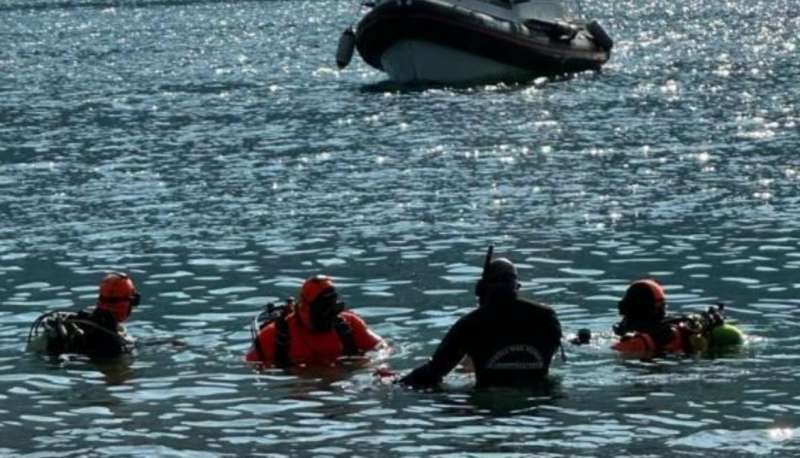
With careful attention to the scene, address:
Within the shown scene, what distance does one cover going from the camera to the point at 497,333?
1788 centimetres

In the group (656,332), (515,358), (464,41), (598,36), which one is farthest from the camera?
(598,36)

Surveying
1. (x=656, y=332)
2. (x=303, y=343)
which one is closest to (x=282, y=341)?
(x=303, y=343)

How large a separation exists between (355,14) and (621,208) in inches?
3378

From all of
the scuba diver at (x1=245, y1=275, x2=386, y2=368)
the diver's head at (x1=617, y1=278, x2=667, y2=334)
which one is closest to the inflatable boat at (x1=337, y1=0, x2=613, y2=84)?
the scuba diver at (x1=245, y1=275, x2=386, y2=368)

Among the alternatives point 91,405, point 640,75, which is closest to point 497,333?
point 91,405

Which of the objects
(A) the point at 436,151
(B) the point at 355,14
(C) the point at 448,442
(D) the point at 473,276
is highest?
(B) the point at 355,14

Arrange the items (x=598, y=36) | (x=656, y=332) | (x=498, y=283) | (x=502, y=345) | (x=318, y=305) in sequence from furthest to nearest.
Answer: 1. (x=598, y=36)
2. (x=656, y=332)
3. (x=318, y=305)
4. (x=502, y=345)
5. (x=498, y=283)

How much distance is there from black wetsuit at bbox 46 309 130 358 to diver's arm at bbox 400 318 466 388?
147 inches

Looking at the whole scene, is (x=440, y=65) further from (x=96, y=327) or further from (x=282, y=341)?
(x=282, y=341)

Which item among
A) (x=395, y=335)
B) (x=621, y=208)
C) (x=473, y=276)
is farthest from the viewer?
(x=621, y=208)

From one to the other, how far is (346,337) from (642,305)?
3016mm

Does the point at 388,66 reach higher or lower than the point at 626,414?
higher

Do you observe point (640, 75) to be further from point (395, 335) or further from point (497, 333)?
point (497, 333)

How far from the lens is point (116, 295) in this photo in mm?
20312
